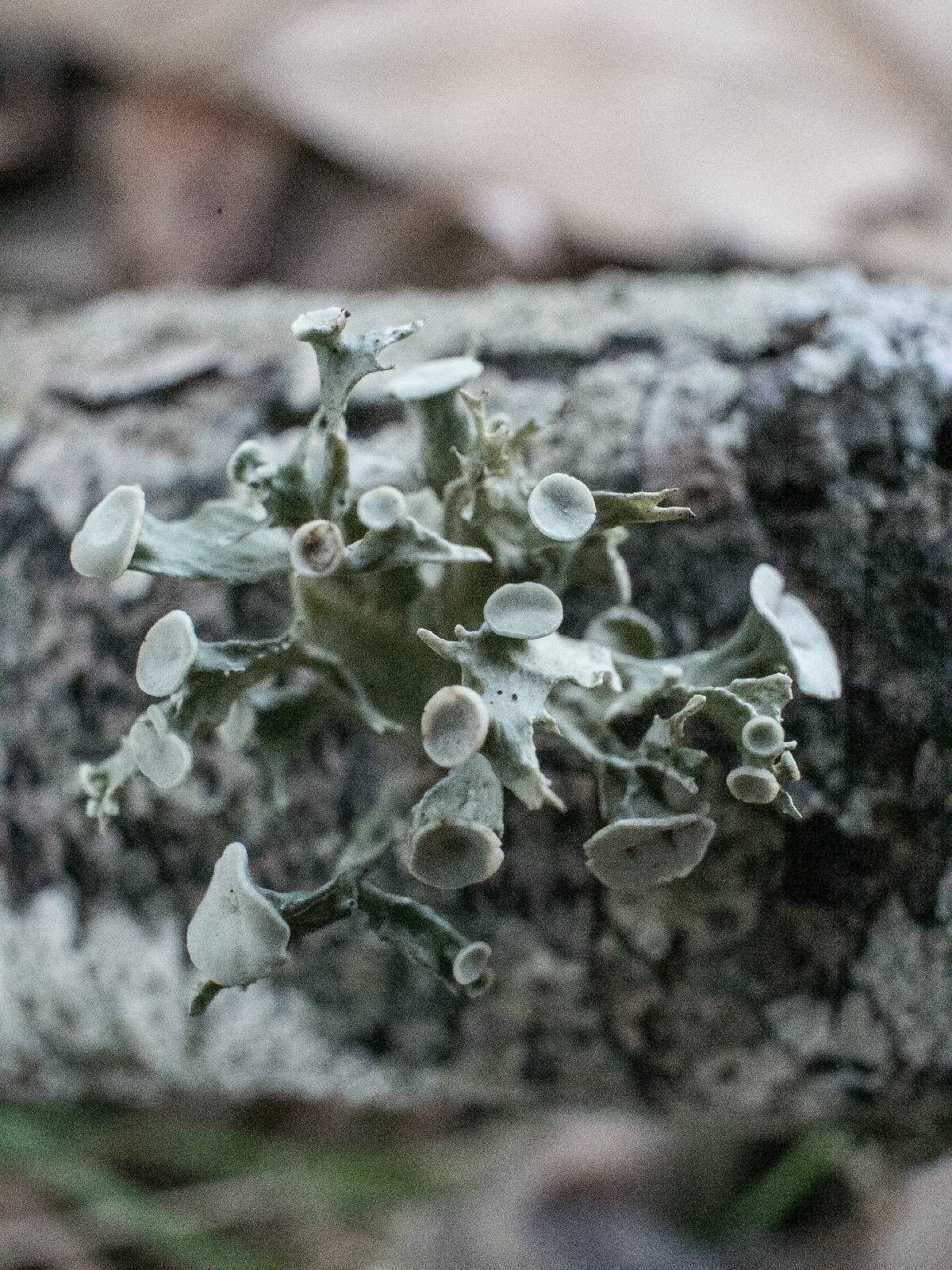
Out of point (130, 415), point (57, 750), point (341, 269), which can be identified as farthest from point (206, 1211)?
point (341, 269)

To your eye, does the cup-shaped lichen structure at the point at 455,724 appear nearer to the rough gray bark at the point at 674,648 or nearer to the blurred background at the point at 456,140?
the rough gray bark at the point at 674,648

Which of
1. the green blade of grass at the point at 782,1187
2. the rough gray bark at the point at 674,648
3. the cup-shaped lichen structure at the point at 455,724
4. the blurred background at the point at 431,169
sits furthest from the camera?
the blurred background at the point at 431,169

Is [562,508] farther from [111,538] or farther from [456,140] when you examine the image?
[456,140]

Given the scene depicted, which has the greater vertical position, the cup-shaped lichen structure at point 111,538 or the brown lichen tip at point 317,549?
the brown lichen tip at point 317,549

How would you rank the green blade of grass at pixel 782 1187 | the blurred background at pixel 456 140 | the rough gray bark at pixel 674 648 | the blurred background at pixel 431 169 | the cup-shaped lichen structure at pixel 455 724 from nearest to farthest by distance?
the cup-shaped lichen structure at pixel 455 724 → the rough gray bark at pixel 674 648 → the green blade of grass at pixel 782 1187 → the blurred background at pixel 431 169 → the blurred background at pixel 456 140

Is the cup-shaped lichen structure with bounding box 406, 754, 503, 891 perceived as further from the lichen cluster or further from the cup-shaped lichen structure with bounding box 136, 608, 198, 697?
the cup-shaped lichen structure with bounding box 136, 608, 198, 697

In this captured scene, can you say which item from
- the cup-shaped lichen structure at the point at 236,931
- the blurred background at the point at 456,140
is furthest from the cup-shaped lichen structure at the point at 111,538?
the blurred background at the point at 456,140

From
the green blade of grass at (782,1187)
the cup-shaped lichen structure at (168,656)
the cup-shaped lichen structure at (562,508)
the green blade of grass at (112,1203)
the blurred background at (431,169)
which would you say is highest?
the cup-shaped lichen structure at (562,508)

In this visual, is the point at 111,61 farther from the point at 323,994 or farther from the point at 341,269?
the point at 323,994
